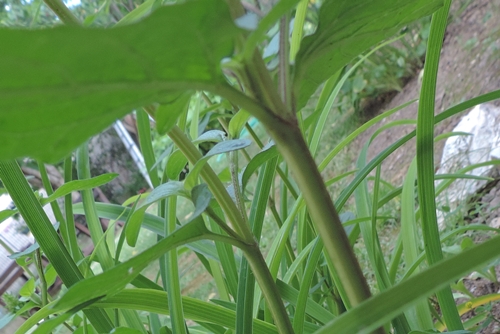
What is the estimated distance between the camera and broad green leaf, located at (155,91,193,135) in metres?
0.12

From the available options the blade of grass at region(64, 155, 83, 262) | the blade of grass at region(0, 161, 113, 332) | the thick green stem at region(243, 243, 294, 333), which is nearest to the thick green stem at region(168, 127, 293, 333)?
the thick green stem at region(243, 243, 294, 333)

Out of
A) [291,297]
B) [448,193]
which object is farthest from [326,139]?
[291,297]

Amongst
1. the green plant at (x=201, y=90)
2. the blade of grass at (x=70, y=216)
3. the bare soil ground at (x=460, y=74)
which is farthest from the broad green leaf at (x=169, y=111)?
the bare soil ground at (x=460, y=74)

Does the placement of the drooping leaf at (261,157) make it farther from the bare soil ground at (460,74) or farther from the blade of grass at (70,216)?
the bare soil ground at (460,74)

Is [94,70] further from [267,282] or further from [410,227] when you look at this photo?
[410,227]

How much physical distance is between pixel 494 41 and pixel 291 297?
3.59 ft

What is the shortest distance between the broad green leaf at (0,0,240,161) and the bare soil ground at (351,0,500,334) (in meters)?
0.96

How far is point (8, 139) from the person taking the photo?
100 millimetres

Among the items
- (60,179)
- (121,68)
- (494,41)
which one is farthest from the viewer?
(60,179)

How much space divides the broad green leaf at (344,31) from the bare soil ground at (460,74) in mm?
887

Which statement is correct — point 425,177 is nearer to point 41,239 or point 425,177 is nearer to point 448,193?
point 41,239

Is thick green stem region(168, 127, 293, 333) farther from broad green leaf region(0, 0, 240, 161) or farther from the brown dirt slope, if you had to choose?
the brown dirt slope

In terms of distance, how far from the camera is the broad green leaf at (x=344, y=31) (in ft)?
0.46

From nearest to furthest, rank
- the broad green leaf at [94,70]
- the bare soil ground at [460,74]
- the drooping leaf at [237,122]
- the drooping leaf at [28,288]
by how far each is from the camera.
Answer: the broad green leaf at [94,70]
the drooping leaf at [237,122]
the drooping leaf at [28,288]
the bare soil ground at [460,74]
